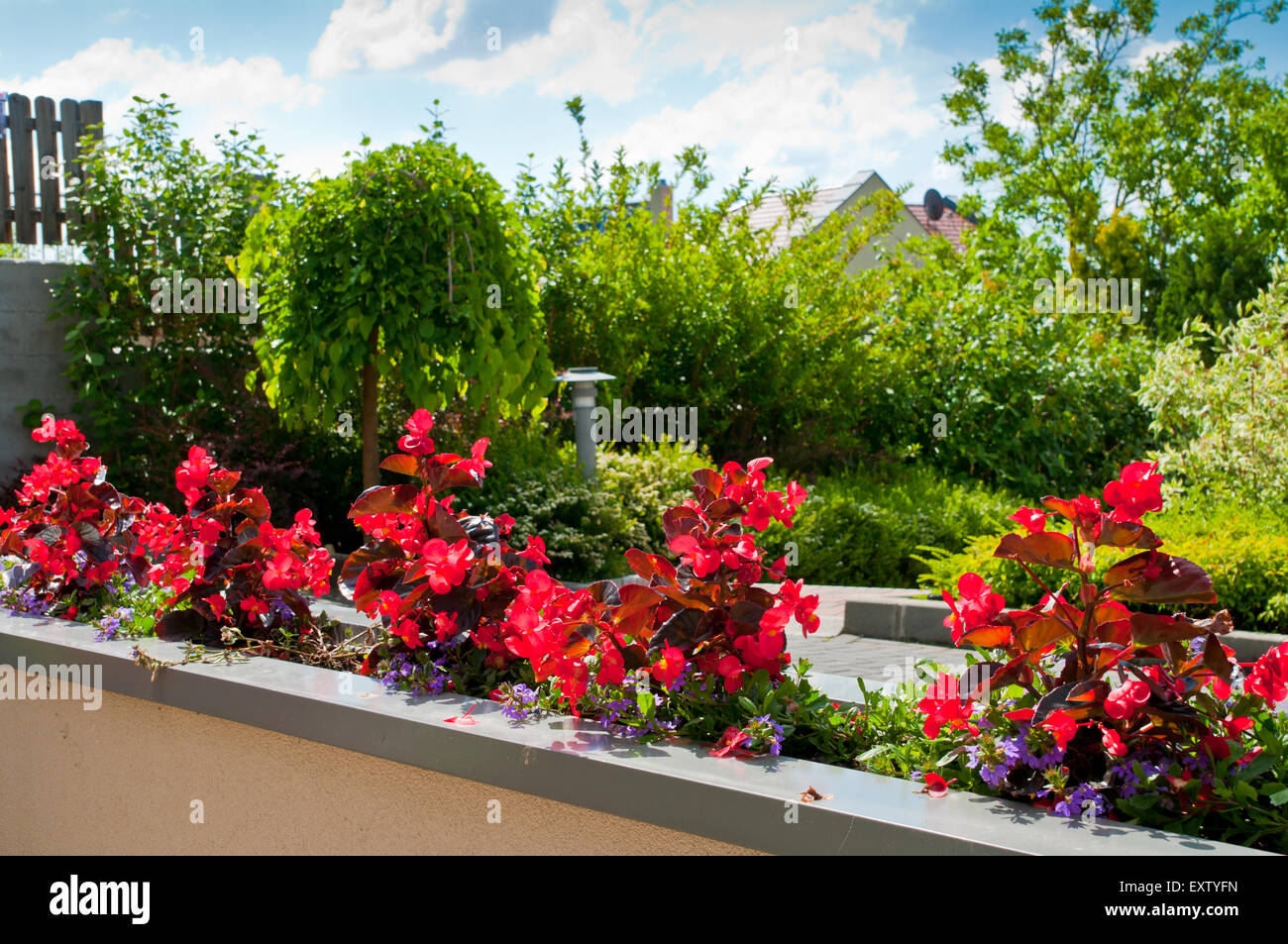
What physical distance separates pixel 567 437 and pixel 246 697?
268 inches

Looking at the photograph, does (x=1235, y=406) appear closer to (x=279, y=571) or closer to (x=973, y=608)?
(x=973, y=608)

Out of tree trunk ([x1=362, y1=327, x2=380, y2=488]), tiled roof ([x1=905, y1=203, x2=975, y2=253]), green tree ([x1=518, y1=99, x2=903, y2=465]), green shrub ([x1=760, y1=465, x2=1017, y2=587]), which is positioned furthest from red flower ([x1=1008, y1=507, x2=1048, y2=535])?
tiled roof ([x1=905, y1=203, x2=975, y2=253])

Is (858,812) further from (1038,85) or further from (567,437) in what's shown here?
(1038,85)

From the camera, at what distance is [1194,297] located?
61.1ft

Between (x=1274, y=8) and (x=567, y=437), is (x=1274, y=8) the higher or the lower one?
the higher one

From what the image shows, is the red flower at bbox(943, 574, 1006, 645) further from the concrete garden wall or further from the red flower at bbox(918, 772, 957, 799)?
the concrete garden wall

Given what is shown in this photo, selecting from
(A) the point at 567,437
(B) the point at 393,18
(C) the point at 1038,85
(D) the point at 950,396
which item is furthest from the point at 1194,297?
(B) the point at 393,18

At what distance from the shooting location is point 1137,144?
2030 cm

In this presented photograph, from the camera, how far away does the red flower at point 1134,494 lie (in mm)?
1854

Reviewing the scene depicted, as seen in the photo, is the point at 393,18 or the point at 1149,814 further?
the point at 393,18

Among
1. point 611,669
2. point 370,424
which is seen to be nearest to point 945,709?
point 611,669

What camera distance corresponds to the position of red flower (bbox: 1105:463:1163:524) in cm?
185

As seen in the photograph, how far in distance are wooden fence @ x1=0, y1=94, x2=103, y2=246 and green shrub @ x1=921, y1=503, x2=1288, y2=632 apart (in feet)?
24.4

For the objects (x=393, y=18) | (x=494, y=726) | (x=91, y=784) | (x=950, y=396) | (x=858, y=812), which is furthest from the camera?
(x=950, y=396)
